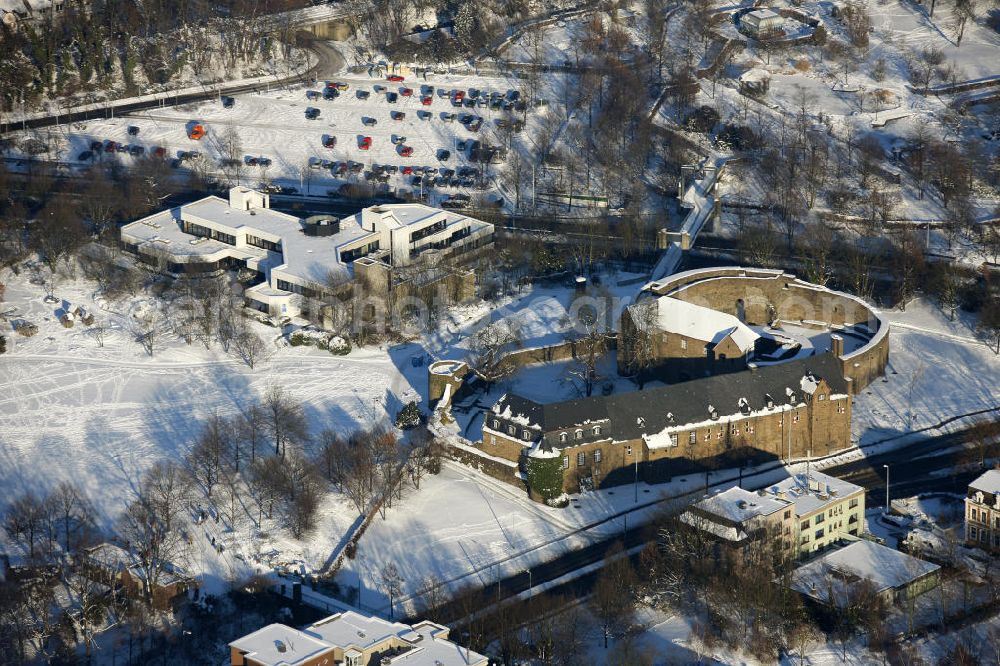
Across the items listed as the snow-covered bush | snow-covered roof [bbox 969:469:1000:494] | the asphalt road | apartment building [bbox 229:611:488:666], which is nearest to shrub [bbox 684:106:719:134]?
the snow-covered bush

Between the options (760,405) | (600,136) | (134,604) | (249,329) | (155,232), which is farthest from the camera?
(600,136)

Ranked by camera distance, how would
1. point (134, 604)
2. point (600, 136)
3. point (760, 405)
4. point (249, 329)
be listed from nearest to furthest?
1. point (134, 604)
2. point (760, 405)
3. point (249, 329)
4. point (600, 136)

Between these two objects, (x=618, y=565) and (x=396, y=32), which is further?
(x=396, y=32)

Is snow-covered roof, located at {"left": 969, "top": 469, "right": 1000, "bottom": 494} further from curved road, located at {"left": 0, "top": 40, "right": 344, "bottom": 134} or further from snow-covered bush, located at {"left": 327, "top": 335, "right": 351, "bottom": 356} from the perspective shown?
curved road, located at {"left": 0, "top": 40, "right": 344, "bottom": 134}

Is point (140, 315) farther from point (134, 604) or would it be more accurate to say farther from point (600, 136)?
point (600, 136)

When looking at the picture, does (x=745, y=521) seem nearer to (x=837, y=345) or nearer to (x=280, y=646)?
(x=837, y=345)

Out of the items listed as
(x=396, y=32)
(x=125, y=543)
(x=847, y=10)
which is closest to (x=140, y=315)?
(x=125, y=543)
